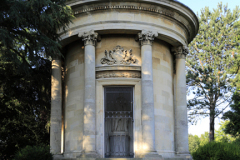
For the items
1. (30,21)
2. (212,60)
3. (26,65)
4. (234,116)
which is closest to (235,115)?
(234,116)

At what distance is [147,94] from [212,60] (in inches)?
928

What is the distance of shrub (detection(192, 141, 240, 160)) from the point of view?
673 inches

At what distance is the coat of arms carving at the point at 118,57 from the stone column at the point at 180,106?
372 cm

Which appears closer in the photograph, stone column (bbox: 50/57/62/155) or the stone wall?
the stone wall

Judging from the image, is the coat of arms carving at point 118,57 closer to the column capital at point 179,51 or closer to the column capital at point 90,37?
the column capital at point 90,37

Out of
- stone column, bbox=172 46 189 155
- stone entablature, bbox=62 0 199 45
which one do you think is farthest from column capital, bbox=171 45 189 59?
stone entablature, bbox=62 0 199 45

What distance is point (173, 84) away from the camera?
2208 cm

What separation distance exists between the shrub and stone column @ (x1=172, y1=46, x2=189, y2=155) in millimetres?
2481

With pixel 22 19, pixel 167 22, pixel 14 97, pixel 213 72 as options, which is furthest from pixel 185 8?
pixel 213 72

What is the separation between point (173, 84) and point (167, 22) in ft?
13.9

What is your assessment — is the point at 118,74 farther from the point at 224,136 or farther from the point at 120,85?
the point at 224,136

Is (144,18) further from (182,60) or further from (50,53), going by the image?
(50,53)

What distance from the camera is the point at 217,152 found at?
1716cm

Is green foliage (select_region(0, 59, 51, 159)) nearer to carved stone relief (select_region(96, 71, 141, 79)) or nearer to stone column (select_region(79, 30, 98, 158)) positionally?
stone column (select_region(79, 30, 98, 158))
